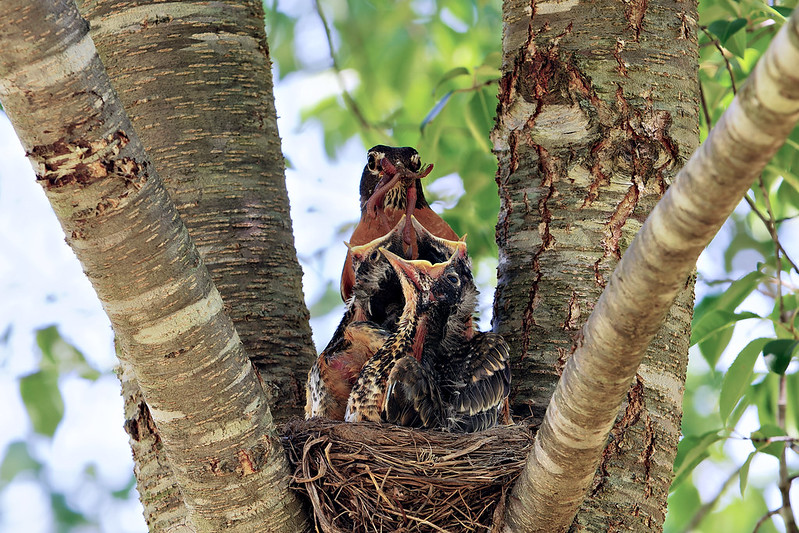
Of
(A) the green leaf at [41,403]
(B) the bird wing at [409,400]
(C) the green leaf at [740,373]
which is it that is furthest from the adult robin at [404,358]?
(A) the green leaf at [41,403]

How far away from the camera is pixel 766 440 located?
2.56 meters

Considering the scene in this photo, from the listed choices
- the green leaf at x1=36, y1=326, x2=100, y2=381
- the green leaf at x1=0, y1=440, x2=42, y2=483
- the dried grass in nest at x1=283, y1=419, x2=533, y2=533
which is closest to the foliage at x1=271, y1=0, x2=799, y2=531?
the dried grass in nest at x1=283, y1=419, x2=533, y2=533

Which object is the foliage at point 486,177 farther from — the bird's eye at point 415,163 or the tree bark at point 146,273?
the tree bark at point 146,273

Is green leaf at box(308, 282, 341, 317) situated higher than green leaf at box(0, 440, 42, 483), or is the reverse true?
green leaf at box(308, 282, 341, 317)

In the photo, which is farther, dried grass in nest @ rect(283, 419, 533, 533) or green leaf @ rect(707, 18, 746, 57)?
green leaf @ rect(707, 18, 746, 57)

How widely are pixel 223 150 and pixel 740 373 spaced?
67.5 inches

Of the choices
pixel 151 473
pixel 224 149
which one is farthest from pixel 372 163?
pixel 151 473

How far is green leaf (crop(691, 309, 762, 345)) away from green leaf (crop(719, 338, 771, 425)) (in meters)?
0.12

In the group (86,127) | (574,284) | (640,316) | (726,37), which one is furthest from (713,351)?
(86,127)

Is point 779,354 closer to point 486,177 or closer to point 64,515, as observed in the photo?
point 486,177

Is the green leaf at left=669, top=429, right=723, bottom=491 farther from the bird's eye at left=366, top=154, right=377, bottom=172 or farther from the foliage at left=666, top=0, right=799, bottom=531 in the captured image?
the bird's eye at left=366, top=154, right=377, bottom=172

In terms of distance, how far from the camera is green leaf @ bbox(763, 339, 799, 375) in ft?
7.34

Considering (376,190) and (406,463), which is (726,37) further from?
(406,463)

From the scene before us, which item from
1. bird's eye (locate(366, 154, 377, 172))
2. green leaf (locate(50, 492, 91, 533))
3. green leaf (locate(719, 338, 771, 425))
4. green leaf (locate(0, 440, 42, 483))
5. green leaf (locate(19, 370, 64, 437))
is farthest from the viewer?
→ green leaf (locate(50, 492, 91, 533))
